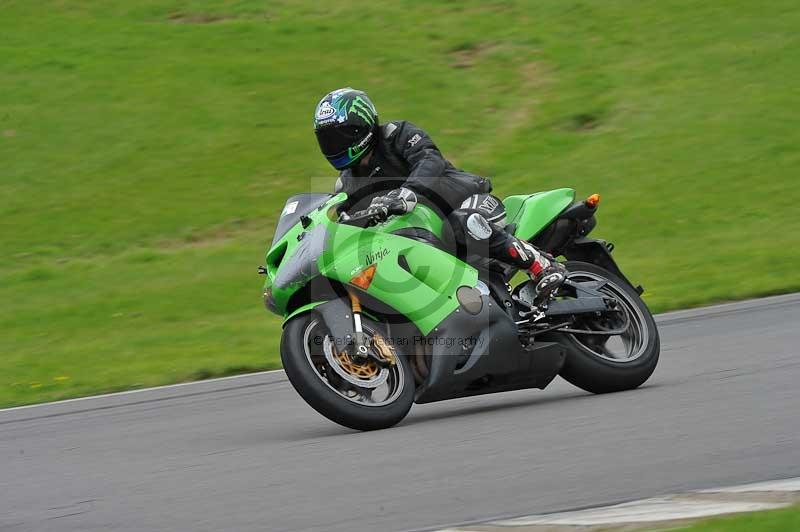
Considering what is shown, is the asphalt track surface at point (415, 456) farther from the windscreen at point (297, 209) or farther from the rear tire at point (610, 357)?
the windscreen at point (297, 209)

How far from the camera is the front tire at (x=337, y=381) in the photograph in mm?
5754

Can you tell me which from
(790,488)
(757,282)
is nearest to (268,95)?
(757,282)

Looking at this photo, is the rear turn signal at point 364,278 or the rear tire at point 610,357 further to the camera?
the rear tire at point 610,357

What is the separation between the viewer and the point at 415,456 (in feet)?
17.5

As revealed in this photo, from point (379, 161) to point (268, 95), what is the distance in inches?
611

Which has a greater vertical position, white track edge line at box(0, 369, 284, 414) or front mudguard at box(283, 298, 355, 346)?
front mudguard at box(283, 298, 355, 346)

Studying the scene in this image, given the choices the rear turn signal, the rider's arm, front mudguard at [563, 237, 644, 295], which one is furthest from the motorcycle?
front mudguard at [563, 237, 644, 295]

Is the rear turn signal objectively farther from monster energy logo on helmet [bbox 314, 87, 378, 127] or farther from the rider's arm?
monster energy logo on helmet [bbox 314, 87, 378, 127]

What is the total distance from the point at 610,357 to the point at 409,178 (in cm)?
154

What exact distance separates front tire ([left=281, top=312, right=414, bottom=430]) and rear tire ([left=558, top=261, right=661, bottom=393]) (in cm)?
104

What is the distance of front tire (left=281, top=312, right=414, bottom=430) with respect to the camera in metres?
5.75

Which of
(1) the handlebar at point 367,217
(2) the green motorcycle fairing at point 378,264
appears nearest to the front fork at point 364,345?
(2) the green motorcycle fairing at point 378,264

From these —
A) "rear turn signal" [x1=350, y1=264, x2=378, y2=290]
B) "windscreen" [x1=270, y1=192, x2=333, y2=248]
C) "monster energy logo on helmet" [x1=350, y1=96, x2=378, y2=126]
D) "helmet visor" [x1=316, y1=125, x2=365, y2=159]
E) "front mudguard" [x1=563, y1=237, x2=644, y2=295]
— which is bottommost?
"front mudguard" [x1=563, y1=237, x2=644, y2=295]

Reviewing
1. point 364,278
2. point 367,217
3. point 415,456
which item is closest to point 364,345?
point 364,278
